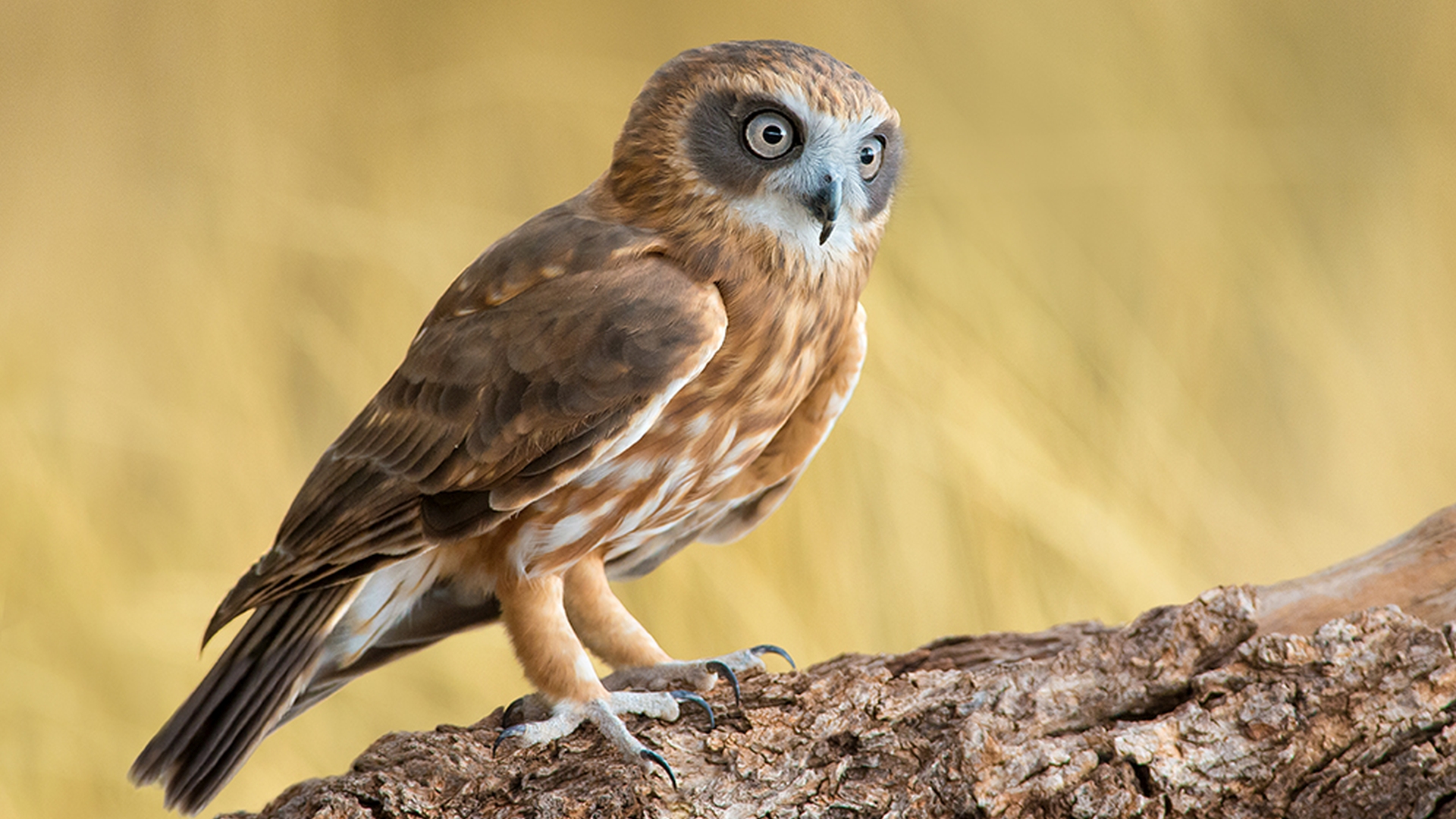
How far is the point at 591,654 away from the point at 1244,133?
2567mm

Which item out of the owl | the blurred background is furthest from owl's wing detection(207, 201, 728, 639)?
the blurred background

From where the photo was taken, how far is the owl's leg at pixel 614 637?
232cm

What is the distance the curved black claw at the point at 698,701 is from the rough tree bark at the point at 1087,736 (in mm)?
19

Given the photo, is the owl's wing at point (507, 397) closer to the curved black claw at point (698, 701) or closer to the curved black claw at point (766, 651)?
the curved black claw at point (698, 701)

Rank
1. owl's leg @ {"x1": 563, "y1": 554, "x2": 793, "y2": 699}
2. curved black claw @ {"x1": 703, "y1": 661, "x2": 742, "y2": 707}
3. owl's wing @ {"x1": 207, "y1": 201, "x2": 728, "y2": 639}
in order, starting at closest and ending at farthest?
owl's wing @ {"x1": 207, "y1": 201, "x2": 728, "y2": 639} < curved black claw @ {"x1": 703, "y1": 661, "x2": 742, "y2": 707} < owl's leg @ {"x1": 563, "y1": 554, "x2": 793, "y2": 699}

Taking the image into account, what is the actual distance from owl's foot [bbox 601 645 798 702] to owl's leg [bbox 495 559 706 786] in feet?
0.28

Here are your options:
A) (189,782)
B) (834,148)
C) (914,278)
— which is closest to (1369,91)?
(914,278)

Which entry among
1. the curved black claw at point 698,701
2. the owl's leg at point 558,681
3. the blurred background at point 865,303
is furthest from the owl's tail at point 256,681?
the blurred background at point 865,303

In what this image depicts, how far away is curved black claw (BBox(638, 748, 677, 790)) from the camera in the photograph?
199 centimetres

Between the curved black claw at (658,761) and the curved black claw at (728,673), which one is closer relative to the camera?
the curved black claw at (658,761)

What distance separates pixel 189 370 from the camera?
3.46m

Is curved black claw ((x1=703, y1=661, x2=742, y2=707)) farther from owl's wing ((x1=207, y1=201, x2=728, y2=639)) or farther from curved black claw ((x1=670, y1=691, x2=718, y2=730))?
owl's wing ((x1=207, y1=201, x2=728, y2=639))

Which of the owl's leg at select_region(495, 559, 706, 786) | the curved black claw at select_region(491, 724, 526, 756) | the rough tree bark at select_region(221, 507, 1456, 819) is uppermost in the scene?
the owl's leg at select_region(495, 559, 706, 786)

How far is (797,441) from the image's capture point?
2.48 m
